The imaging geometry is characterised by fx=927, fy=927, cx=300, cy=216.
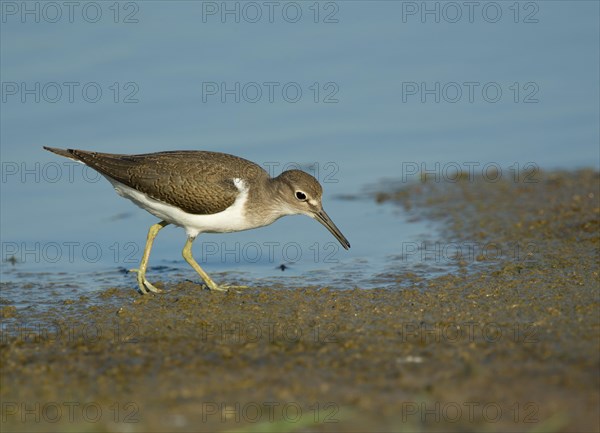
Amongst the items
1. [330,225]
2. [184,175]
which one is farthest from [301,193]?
[184,175]

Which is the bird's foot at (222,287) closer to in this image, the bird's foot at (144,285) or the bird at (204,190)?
the bird at (204,190)

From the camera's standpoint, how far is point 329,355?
6973mm

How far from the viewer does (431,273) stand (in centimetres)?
984

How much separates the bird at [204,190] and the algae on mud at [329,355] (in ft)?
2.50

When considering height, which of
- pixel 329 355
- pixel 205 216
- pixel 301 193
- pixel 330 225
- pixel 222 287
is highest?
pixel 301 193

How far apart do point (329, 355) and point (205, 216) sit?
3.08 meters

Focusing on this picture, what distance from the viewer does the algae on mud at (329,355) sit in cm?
587

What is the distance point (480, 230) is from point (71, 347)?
5706mm

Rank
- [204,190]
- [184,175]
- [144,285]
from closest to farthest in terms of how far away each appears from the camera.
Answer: [204,190]
[184,175]
[144,285]

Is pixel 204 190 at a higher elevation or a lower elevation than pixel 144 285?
higher

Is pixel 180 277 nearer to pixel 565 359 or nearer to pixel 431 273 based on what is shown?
pixel 431 273

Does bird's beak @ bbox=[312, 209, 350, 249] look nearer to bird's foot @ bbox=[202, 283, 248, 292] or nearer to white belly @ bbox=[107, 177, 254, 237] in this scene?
white belly @ bbox=[107, 177, 254, 237]

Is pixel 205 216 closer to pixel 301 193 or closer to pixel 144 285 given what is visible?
pixel 144 285

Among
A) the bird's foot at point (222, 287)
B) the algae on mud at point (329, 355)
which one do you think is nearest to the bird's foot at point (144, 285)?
the algae on mud at point (329, 355)
